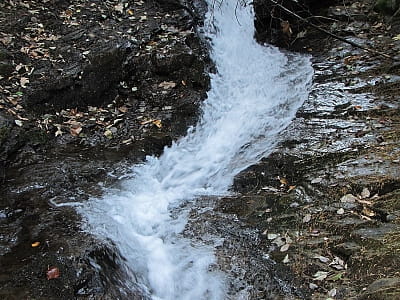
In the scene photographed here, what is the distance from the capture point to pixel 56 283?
3775 millimetres

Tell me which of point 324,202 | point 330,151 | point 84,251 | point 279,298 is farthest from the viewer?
point 330,151

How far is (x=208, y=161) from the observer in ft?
21.5

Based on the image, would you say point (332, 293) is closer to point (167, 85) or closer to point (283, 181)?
point (283, 181)

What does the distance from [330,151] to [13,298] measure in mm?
4143

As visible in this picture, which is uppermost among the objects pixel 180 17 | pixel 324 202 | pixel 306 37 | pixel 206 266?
pixel 180 17

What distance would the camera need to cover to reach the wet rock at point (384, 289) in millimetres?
3207

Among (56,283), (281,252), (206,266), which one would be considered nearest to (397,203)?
(281,252)

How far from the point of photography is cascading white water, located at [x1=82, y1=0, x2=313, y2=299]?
174 inches

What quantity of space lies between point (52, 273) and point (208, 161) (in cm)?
326

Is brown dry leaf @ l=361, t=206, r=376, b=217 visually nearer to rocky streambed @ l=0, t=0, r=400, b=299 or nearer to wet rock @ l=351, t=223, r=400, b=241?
rocky streambed @ l=0, t=0, r=400, b=299

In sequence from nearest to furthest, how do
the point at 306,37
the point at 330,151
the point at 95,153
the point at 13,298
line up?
the point at 13,298 → the point at 330,151 → the point at 95,153 → the point at 306,37

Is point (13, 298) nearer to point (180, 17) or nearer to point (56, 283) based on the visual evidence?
point (56, 283)

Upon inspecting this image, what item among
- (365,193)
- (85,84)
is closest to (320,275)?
(365,193)

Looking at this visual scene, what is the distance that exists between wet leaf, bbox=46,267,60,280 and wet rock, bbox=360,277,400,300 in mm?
2759
